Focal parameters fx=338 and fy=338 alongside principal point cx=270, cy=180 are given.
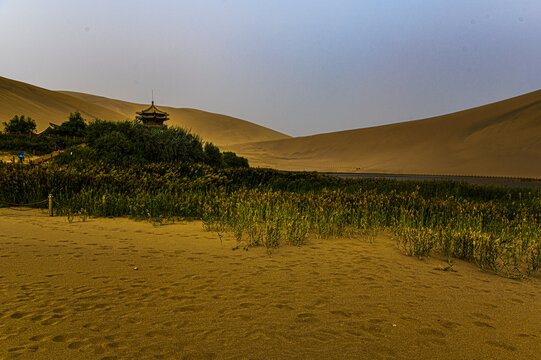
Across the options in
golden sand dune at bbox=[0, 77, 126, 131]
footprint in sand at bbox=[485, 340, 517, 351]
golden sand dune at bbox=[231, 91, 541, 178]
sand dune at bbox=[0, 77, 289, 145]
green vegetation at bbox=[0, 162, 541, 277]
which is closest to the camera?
footprint in sand at bbox=[485, 340, 517, 351]

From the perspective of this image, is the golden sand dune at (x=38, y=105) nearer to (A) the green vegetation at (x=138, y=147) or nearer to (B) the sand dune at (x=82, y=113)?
(B) the sand dune at (x=82, y=113)

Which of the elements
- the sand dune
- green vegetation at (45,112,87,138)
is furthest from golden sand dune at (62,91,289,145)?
green vegetation at (45,112,87,138)

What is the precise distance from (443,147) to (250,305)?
8689cm

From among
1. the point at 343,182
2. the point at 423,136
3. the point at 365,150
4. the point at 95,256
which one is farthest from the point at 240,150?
the point at 95,256

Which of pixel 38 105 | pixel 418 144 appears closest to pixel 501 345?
pixel 418 144

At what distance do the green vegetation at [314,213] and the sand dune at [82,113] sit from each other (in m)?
15.0

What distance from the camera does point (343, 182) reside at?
63.2ft

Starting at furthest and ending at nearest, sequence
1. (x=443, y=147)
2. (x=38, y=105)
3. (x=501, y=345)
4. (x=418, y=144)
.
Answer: (x=38, y=105)
(x=418, y=144)
(x=443, y=147)
(x=501, y=345)

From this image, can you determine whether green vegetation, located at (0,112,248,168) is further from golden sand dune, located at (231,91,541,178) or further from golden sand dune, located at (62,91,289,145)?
golden sand dune, located at (62,91,289,145)

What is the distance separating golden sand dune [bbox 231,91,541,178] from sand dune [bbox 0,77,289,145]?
46.0 m

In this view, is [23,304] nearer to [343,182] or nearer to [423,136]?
[343,182]

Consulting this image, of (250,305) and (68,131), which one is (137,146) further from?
(68,131)

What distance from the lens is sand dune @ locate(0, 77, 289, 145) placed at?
9138 cm

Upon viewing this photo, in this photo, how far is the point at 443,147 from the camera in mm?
79625
